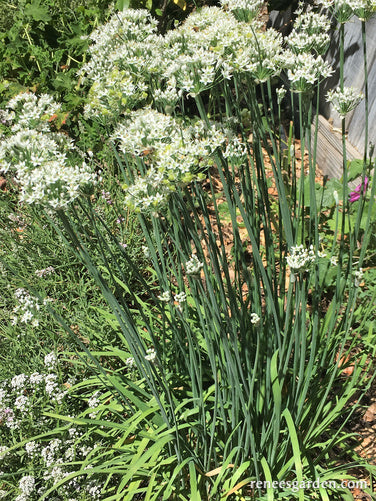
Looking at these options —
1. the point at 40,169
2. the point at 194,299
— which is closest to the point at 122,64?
the point at 40,169

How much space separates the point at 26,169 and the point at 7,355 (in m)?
1.76

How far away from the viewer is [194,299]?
5.81 feet

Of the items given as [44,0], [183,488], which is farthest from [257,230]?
[44,0]

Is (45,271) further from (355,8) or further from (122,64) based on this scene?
(355,8)

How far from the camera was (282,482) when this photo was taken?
1.93 meters

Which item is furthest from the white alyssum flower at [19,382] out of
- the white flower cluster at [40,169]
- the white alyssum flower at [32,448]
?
the white flower cluster at [40,169]

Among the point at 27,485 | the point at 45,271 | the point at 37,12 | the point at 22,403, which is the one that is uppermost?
the point at 37,12

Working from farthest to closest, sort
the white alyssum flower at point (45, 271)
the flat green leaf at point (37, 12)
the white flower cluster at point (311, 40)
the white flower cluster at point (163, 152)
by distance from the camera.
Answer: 1. the flat green leaf at point (37, 12)
2. the white alyssum flower at point (45, 271)
3. the white flower cluster at point (311, 40)
4. the white flower cluster at point (163, 152)

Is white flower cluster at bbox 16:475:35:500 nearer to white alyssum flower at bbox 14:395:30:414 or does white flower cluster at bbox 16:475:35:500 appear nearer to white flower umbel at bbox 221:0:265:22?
white alyssum flower at bbox 14:395:30:414

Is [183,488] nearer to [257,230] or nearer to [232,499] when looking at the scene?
[232,499]

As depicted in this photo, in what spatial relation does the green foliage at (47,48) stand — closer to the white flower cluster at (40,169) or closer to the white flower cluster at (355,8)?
the white flower cluster at (40,169)

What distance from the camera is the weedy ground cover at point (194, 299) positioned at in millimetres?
1529

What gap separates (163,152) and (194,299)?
64cm

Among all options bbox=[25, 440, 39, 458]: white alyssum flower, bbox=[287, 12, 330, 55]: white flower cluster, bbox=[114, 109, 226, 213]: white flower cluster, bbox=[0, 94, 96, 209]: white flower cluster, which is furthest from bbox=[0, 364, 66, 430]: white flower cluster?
bbox=[287, 12, 330, 55]: white flower cluster
